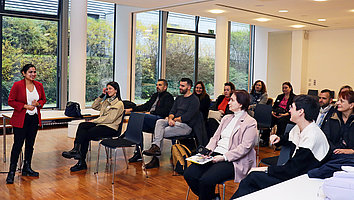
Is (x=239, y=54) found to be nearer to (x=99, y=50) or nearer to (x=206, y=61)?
(x=206, y=61)

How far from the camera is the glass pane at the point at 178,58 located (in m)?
13.0

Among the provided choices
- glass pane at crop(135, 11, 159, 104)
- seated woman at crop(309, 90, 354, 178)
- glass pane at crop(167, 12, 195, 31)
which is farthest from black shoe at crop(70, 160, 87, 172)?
glass pane at crop(167, 12, 195, 31)

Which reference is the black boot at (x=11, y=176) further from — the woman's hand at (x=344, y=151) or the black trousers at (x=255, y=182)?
the woman's hand at (x=344, y=151)

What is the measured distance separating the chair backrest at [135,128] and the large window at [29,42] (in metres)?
5.24

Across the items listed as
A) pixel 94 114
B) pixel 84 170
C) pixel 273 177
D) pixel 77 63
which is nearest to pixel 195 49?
pixel 77 63

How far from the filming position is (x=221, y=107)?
8094 mm

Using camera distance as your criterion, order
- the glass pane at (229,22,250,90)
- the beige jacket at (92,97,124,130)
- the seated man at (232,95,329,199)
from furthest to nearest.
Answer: the glass pane at (229,22,250,90) → the beige jacket at (92,97,124,130) → the seated man at (232,95,329,199)

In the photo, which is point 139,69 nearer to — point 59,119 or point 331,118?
point 59,119

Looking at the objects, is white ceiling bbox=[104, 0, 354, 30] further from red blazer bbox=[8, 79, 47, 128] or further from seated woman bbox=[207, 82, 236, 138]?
red blazer bbox=[8, 79, 47, 128]

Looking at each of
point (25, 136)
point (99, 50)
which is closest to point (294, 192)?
point (25, 136)

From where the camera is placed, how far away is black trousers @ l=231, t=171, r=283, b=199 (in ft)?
11.6

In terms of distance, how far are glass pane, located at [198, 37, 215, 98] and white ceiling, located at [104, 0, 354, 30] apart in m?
2.45

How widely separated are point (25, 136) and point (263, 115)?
14.6 feet

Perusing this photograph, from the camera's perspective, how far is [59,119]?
20.8ft
